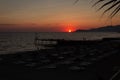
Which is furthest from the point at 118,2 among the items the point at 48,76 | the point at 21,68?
the point at 21,68

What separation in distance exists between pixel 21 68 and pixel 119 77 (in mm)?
13044

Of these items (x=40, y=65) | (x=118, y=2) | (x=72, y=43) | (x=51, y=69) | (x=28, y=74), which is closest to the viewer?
(x=118, y=2)

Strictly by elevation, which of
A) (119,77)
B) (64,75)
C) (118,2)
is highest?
(118,2)

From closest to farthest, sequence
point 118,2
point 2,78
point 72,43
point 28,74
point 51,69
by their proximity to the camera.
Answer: point 118,2
point 2,78
point 28,74
point 51,69
point 72,43

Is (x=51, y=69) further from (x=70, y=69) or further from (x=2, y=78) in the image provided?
(x=2, y=78)

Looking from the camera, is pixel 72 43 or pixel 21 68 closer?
pixel 21 68

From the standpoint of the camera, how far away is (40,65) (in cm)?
1471

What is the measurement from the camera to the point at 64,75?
11953 mm

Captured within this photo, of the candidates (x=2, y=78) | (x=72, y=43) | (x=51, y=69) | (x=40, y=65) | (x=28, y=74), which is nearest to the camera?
(x=2, y=78)

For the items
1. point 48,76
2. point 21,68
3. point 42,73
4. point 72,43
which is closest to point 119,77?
point 48,76

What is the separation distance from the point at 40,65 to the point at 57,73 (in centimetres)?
254

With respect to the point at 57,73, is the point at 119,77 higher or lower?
higher

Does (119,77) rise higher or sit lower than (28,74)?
higher

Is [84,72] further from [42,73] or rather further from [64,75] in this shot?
[42,73]
